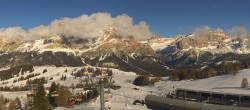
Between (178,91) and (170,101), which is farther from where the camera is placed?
(178,91)

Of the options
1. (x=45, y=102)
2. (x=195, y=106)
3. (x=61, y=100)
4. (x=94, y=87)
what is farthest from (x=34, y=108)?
(x=61, y=100)

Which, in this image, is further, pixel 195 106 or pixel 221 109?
pixel 195 106

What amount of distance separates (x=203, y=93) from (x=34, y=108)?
4692 cm

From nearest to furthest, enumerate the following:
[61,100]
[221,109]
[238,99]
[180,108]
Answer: [221,109] < [238,99] < [180,108] < [61,100]

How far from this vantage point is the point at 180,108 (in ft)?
276

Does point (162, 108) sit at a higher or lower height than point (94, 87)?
lower

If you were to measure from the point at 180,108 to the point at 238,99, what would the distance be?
43.6 feet

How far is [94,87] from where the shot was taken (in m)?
85.4

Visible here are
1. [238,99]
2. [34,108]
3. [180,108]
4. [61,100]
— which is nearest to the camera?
[238,99]

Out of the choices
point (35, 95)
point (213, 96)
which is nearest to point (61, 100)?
point (35, 95)

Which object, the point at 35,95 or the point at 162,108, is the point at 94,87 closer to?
the point at 162,108

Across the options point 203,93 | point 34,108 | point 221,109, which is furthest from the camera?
point 34,108

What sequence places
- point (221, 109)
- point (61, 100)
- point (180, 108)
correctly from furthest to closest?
1. point (61, 100)
2. point (180, 108)
3. point (221, 109)

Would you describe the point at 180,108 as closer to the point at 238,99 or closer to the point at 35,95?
the point at 238,99
